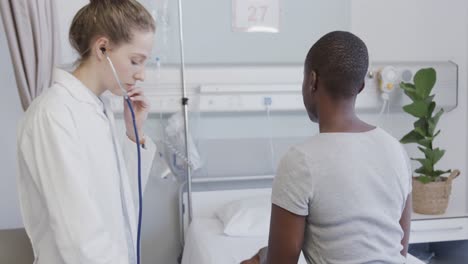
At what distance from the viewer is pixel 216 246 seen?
6.43 ft

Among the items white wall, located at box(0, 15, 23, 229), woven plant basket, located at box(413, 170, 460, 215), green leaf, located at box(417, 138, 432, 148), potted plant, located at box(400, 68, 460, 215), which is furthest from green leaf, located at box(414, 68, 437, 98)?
white wall, located at box(0, 15, 23, 229)

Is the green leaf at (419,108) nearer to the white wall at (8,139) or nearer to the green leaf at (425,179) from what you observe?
the green leaf at (425,179)

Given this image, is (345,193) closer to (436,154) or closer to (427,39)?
(436,154)

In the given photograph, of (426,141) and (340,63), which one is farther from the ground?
(340,63)

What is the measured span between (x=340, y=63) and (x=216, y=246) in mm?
1236

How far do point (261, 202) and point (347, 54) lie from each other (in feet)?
4.70

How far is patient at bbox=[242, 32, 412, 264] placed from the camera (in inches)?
36.2

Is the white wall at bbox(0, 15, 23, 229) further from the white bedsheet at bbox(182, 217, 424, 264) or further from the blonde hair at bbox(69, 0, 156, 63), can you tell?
the blonde hair at bbox(69, 0, 156, 63)

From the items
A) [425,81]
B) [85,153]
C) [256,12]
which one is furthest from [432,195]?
[85,153]

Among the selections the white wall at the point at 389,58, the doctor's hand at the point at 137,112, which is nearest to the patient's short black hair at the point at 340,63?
the doctor's hand at the point at 137,112

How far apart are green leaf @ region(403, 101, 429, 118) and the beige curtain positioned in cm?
180

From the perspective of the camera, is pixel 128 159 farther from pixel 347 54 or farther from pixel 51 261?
pixel 347 54

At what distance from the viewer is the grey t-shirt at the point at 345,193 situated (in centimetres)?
92

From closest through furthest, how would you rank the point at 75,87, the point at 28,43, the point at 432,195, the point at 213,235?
the point at 75,87 < the point at 28,43 < the point at 213,235 < the point at 432,195
